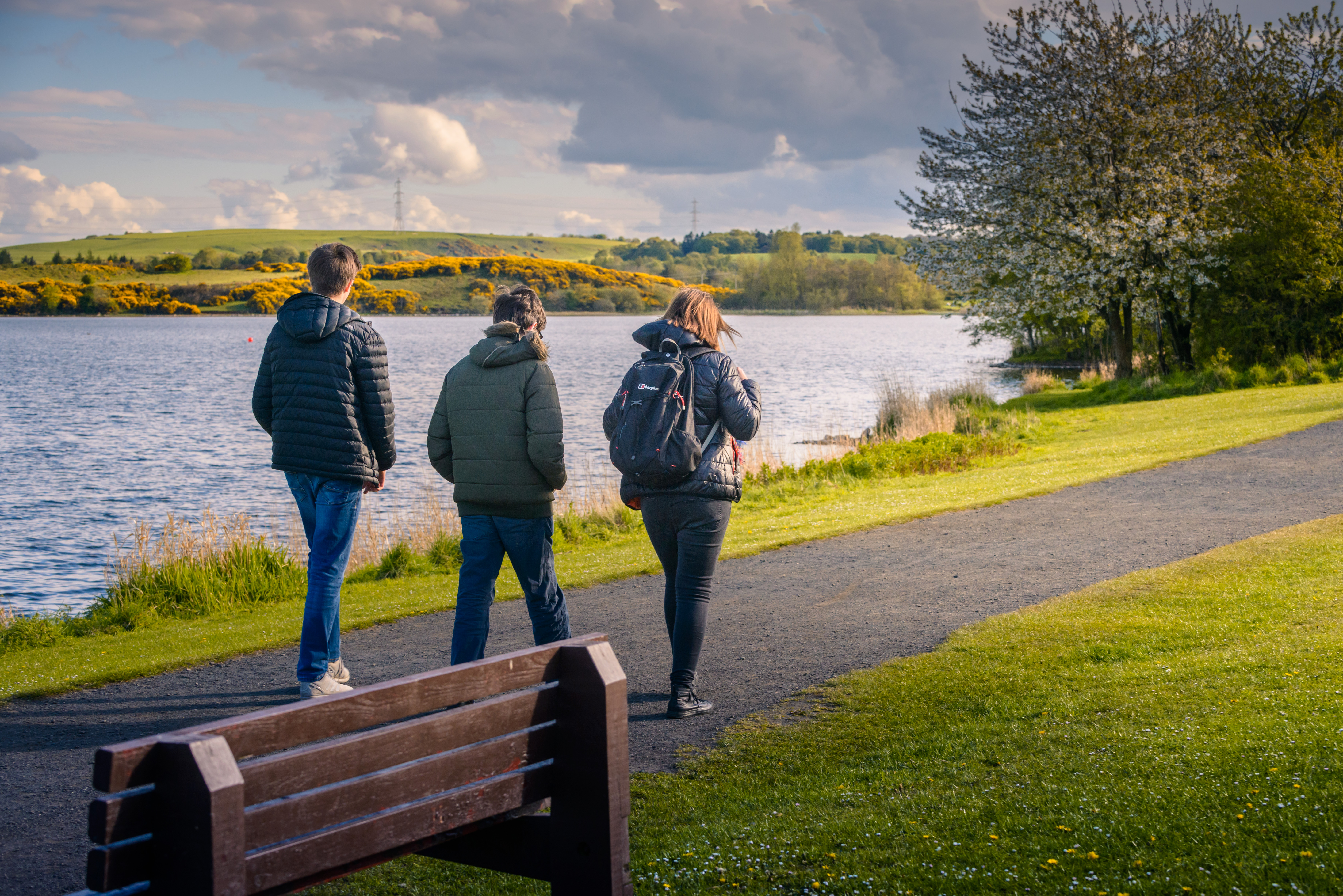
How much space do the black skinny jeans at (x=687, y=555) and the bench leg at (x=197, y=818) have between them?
144 inches

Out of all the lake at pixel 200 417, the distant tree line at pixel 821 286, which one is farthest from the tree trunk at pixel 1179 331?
the distant tree line at pixel 821 286

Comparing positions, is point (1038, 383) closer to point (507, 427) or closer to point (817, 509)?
point (817, 509)

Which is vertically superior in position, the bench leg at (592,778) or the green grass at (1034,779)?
the bench leg at (592,778)

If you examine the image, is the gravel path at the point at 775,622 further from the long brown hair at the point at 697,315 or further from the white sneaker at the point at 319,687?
the long brown hair at the point at 697,315

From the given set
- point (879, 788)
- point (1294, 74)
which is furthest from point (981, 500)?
point (1294, 74)

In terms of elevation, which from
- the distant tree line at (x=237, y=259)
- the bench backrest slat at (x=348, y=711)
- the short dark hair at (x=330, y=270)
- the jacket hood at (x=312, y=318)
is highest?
the distant tree line at (x=237, y=259)

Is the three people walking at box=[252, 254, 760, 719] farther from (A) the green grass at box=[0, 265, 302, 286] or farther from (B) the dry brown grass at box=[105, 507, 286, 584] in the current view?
(A) the green grass at box=[0, 265, 302, 286]

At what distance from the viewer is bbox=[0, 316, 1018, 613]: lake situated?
62.1 feet

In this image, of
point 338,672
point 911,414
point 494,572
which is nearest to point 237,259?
point 911,414

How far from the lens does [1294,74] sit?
1326 inches

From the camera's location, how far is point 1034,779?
4703mm

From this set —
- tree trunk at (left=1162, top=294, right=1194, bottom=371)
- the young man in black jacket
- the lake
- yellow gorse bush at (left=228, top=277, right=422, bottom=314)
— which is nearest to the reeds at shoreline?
the lake

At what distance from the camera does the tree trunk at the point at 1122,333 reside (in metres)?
33.1

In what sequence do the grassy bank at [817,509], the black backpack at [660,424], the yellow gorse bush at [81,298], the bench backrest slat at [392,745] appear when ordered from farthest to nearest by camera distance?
the yellow gorse bush at [81,298] < the grassy bank at [817,509] < the black backpack at [660,424] < the bench backrest slat at [392,745]
